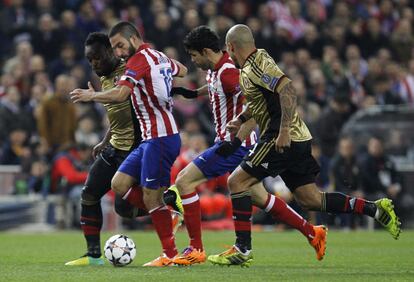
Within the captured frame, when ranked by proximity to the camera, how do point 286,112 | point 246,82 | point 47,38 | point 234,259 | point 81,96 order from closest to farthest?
1. point 81,96
2. point 286,112
3. point 246,82
4. point 234,259
5. point 47,38

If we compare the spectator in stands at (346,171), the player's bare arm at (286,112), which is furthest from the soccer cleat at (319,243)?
the spectator in stands at (346,171)

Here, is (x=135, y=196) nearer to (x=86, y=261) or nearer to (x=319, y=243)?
(x=86, y=261)

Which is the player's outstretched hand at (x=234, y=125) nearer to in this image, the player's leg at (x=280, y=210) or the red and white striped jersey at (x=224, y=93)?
the red and white striped jersey at (x=224, y=93)

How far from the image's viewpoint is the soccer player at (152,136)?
1102cm

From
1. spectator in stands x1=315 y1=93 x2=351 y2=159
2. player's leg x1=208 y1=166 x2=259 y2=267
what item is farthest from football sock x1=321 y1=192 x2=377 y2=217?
spectator in stands x1=315 y1=93 x2=351 y2=159

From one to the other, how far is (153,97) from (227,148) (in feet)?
3.10

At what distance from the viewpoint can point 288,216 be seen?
11.6 m

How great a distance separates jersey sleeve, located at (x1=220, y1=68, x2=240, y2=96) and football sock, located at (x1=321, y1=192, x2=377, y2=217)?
138 centimetres

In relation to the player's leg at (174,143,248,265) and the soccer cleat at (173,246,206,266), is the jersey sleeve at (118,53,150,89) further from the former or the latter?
the soccer cleat at (173,246,206,266)

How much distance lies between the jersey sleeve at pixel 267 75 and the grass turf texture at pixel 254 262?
5.64 ft

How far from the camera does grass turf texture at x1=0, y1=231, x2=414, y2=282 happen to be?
9.96 meters

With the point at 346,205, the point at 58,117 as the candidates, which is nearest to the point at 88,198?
the point at 346,205

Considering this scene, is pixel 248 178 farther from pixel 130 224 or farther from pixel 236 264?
pixel 130 224

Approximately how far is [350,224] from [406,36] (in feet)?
21.1
